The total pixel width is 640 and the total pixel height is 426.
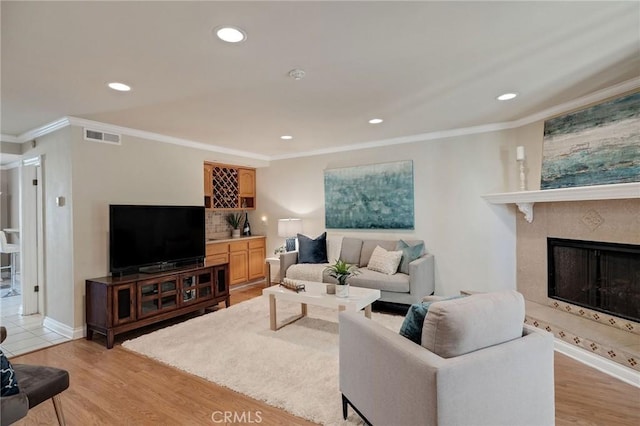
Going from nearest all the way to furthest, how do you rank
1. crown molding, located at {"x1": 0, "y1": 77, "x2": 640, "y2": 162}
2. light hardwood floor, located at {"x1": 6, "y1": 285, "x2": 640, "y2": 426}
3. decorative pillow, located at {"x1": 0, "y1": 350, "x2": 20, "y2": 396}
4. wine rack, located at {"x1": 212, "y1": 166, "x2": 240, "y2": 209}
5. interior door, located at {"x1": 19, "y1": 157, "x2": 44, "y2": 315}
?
decorative pillow, located at {"x1": 0, "y1": 350, "x2": 20, "y2": 396} < light hardwood floor, located at {"x1": 6, "y1": 285, "x2": 640, "y2": 426} < crown molding, located at {"x1": 0, "y1": 77, "x2": 640, "y2": 162} < interior door, located at {"x1": 19, "y1": 157, "x2": 44, "y2": 315} < wine rack, located at {"x1": 212, "y1": 166, "x2": 240, "y2": 209}

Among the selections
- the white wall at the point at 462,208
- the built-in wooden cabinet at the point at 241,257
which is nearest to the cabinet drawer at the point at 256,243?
the built-in wooden cabinet at the point at 241,257

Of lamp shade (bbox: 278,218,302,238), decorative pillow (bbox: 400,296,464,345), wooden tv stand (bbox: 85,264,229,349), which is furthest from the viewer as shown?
lamp shade (bbox: 278,218,302,238)

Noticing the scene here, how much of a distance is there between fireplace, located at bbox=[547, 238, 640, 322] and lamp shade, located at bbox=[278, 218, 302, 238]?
12.0 feet

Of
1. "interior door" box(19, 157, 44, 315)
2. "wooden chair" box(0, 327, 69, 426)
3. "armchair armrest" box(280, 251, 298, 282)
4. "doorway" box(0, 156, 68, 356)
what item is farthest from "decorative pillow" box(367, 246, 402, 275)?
"interior door" box(19, 157, 44, 315)

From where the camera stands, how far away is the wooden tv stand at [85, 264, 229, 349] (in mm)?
3330

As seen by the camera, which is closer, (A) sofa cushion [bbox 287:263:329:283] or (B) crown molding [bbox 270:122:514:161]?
(B) crown molding [bbox 270:122:514:161]

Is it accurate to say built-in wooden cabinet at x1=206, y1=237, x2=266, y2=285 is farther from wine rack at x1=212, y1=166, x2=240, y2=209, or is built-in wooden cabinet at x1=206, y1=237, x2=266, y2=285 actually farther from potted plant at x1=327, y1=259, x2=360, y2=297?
potted plant at x1=327, y1=259, x2=360, y2=297

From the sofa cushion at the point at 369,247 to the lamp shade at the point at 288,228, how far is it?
130cm

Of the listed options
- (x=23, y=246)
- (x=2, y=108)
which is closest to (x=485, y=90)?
(x=2, y=108)

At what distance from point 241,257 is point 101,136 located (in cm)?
283

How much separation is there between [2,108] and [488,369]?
15.3ft

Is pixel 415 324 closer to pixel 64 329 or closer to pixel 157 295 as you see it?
pixel 157 295

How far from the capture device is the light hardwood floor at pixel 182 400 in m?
2.10

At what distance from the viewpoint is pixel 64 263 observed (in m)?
3.62
